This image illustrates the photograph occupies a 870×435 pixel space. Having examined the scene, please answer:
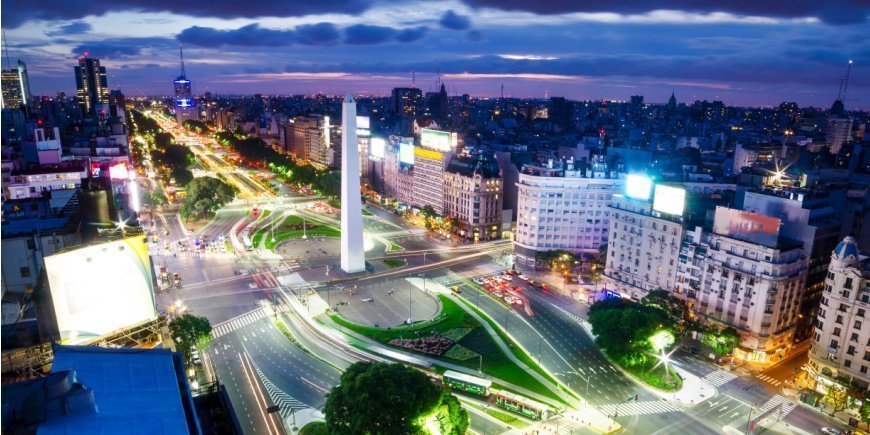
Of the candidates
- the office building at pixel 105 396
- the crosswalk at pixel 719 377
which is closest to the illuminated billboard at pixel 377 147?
the crosswalk at pixel 719 377

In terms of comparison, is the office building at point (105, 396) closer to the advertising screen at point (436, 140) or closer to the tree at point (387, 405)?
the tree at point (387, 405)

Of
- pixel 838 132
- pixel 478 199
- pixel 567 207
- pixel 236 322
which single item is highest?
pixel 838 132

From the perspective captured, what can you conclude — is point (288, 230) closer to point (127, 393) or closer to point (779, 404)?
point (127, 393)

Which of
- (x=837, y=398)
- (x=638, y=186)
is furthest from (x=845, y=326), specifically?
(x=638, y=186)

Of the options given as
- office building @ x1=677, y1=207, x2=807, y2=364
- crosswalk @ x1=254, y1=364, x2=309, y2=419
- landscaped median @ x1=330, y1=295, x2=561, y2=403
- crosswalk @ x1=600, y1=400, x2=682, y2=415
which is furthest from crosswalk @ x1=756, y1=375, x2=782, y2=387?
crosswalk @ x1=254, y1=364, x2=309, y2=419

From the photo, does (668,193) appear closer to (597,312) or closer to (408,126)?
(597,312)

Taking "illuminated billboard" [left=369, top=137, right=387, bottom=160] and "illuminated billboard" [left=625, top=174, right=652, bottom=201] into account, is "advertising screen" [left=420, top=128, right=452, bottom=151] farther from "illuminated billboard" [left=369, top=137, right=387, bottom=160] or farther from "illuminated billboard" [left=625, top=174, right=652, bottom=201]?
"illuminated billboard" [left=625, top=174, right=652, bottom=201]

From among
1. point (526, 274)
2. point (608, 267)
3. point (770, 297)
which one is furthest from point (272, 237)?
point (770, 297)
